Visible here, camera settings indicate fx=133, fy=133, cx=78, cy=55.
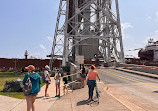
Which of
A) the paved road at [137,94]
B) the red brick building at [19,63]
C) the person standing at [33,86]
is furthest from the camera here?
the red brick building at [19,63]

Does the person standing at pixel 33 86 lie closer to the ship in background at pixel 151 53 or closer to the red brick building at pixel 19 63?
the red brick building at pixel 19 63

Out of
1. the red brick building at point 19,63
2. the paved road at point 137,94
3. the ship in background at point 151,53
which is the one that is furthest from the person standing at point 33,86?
the ship in background at point 151,53

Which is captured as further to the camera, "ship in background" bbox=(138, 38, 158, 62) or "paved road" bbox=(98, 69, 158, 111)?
"ship in background" bbox=(138, 38, 158, 62)

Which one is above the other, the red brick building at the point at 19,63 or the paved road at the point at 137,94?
the red brick building at the point at 19,63

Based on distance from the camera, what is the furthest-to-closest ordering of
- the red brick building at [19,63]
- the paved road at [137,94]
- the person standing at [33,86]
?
the red brick building at [19,63] < the paved road at [137,94] < the person standing at [33,86]

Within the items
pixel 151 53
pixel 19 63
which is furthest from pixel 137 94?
pixel 151 53

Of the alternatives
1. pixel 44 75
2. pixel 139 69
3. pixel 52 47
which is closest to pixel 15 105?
pixel 44 75

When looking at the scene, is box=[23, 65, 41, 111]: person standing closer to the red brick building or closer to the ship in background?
the red brick building

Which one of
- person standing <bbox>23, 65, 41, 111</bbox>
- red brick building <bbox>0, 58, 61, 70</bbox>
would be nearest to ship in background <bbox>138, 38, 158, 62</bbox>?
red brick building <bbox>0, 58, 61, 70</bbox>

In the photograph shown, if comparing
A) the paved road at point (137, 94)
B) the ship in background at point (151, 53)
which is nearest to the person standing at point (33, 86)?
the paved road at point (137, 94)

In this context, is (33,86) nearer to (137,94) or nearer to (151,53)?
(137,94)

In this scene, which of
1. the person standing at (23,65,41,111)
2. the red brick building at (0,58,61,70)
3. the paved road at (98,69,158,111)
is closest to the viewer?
the person standing at (23,65,41,111)

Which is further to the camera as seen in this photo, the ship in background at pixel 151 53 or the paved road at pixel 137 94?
the ship in background at pixel 151 53

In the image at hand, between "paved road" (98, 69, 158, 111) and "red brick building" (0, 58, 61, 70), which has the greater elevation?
"red brick building" (0, 58, 61, 70)
